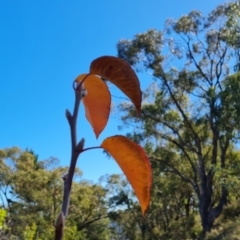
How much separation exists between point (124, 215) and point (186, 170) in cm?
530

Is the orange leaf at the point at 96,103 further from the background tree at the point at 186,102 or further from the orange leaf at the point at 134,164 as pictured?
the background tree at the point at 186,102

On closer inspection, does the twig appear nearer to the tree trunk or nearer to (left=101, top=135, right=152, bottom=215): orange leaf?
(left=101, top=135, right=152, bottom=215): orange leaf

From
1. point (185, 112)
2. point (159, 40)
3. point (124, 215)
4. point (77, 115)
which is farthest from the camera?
point (124, 215)

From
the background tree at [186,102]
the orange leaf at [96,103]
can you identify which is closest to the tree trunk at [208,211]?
the background tree at [186,102]

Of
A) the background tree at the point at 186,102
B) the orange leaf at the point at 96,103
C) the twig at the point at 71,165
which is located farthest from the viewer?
the background tree at the point at 186,102

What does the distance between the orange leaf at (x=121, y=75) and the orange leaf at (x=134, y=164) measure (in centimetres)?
3

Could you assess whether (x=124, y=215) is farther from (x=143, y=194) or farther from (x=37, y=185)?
(x=143, y=194)

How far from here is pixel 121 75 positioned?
0.28m

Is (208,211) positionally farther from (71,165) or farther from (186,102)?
(71,165)

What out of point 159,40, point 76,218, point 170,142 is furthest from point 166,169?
point 76,218

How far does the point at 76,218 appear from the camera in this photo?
16.2 meters

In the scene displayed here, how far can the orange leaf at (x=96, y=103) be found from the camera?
337mm

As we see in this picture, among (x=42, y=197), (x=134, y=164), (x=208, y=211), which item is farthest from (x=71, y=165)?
(x=42, y=197)

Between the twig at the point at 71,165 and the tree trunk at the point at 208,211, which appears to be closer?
the twig at the point at 71,165
